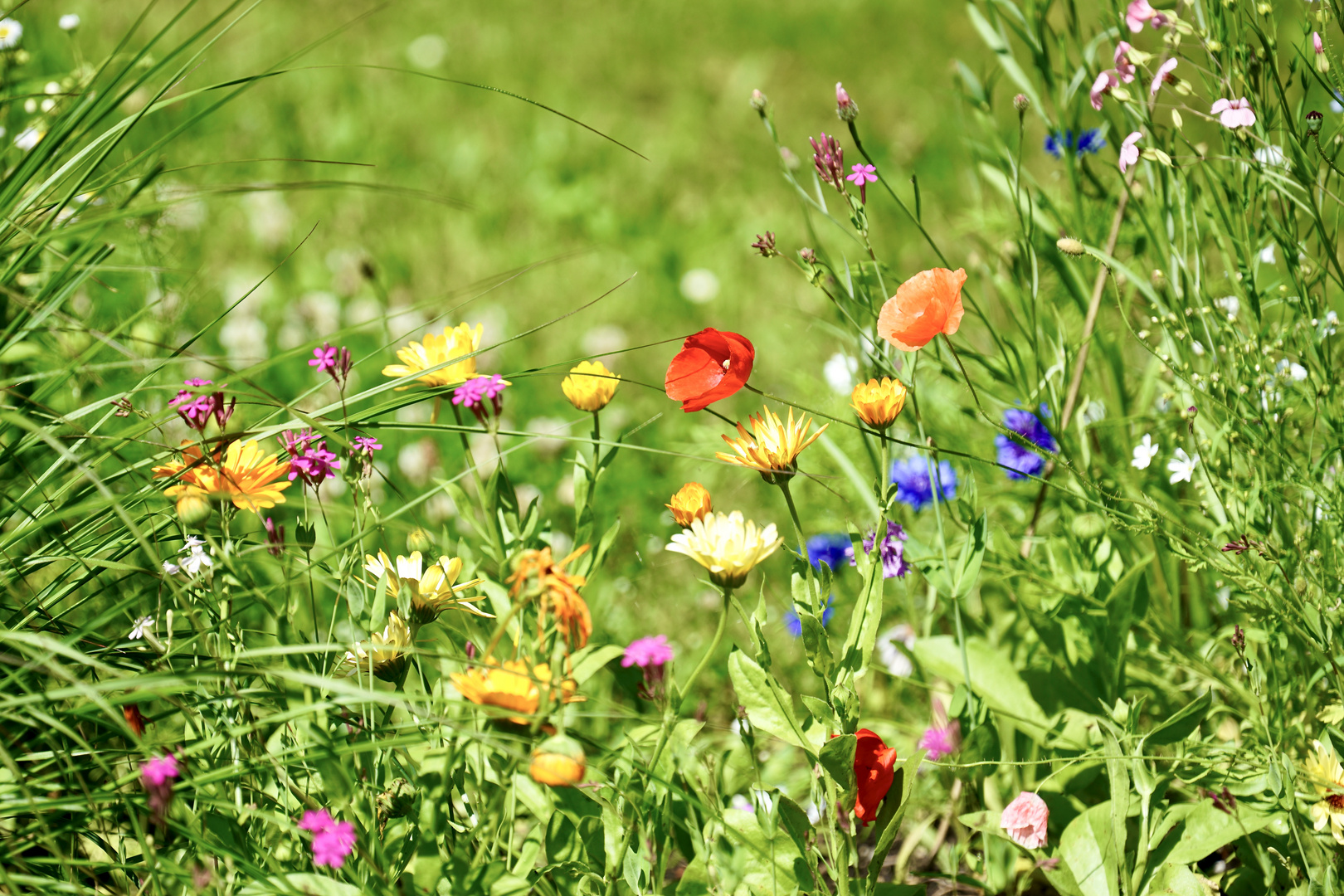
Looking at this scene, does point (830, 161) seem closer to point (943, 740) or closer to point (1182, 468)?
point (1182, 468)

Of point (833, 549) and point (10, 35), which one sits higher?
point (10, 35)

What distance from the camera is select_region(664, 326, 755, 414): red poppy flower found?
3.38ft

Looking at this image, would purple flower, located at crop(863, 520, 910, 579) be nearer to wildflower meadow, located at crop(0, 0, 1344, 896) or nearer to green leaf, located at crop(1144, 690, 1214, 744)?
wildflower meadow, located at crop(0, 0, 1344, 896)

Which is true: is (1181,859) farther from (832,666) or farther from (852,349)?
(852,349)

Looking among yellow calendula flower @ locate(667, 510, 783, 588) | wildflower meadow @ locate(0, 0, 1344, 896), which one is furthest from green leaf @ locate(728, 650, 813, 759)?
yellow calendula flower @ locate(667, 510, 783, 588)

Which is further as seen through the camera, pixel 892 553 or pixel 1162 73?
pixel 892 553

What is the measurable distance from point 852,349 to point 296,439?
0.94 m

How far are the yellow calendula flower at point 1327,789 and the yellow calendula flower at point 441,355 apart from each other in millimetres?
894

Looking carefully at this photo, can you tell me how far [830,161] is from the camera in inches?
42.9

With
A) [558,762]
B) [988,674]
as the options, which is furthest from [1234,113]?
[558,762]

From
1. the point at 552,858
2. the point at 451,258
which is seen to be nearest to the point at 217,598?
the point at 552,858

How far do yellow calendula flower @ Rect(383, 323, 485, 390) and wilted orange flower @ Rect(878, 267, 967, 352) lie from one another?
0.40 m

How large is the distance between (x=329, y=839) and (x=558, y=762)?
7.3 inches

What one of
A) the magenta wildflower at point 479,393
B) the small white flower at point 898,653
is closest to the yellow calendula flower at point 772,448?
the magenta wildflower at point 479,393
